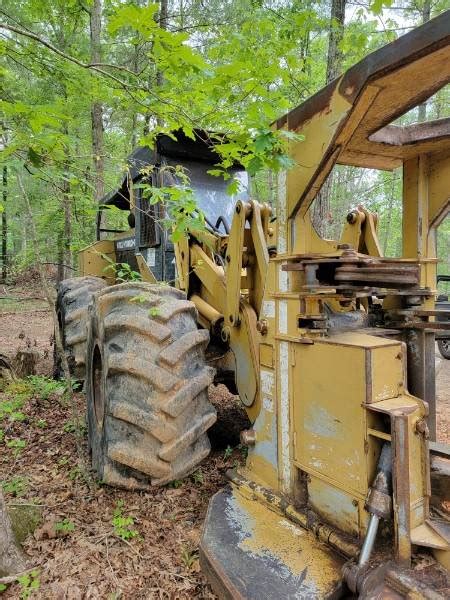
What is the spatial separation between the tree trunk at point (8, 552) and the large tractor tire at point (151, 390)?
1.75 feet

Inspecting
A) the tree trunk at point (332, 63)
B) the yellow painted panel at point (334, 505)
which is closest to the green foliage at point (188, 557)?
the yellow painted panel at point (334, 505)

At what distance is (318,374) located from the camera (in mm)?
1999

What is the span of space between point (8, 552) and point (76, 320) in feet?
8.41

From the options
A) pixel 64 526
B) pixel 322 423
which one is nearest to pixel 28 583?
pixel 64 526

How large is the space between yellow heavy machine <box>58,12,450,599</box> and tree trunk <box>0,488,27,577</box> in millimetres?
569

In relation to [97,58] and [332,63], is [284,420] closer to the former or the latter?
[332,63]

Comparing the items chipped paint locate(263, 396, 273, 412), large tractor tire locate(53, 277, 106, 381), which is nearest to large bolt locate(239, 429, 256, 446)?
chipped paint locate(263, 396, 273, 412)

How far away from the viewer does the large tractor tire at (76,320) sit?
426 cm

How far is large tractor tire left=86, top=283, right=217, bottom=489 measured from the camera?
2314 millimetres

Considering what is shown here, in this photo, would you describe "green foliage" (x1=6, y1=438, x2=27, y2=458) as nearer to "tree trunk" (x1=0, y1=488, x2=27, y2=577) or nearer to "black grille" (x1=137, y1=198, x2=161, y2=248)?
"tree trunk" (x1=0, y1=488, x2=27, y2=577)

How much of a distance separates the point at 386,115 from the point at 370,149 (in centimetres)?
43

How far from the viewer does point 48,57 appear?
3.01 m

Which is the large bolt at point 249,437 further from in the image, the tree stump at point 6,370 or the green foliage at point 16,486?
the tree stump at point 6,370

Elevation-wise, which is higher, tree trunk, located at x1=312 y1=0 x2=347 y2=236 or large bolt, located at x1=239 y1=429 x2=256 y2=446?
tree trunk, located at x1=312 y1=0 x2=347 y2=236
